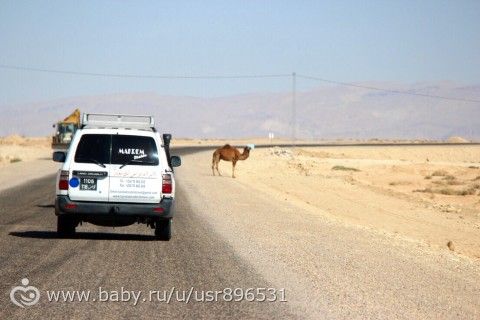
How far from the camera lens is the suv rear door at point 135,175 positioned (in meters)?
15.3

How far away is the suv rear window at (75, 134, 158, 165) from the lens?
Answer: 15492 mm

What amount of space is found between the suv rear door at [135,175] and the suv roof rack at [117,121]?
74 centimetres

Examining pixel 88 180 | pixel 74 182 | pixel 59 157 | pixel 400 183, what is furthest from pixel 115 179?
pixel 400 183

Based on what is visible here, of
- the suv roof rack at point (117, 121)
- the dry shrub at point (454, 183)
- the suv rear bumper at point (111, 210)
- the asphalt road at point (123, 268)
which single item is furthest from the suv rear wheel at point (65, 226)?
the dry shrub at point (454, 183)

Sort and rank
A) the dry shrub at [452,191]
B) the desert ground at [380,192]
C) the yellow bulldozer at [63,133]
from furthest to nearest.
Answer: the yellow bulldozer at [63,133] < the dry shrub at [452,191] < the desert ground at [380,192]

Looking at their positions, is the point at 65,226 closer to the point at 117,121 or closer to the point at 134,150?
the point at 134,150

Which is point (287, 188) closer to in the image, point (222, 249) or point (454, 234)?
point (454, 234)

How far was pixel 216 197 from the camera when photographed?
29578mm

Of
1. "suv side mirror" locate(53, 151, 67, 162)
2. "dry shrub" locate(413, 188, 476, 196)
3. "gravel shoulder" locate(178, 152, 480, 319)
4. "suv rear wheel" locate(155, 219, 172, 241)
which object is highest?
"suv side mirror" locate(53, 151, 67, 162)

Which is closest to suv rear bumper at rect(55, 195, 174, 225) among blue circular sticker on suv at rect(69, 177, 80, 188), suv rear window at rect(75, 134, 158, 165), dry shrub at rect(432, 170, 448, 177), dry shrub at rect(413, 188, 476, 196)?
blue circular sticker on suv at rect(69, 177, 80, 188)

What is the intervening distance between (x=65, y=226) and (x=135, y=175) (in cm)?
166

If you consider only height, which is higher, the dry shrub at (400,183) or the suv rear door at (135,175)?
the suv rear door at (135,175)

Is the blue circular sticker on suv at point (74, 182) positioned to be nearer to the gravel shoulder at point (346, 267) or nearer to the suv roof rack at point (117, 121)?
the suv roof rack at point (117, 121)

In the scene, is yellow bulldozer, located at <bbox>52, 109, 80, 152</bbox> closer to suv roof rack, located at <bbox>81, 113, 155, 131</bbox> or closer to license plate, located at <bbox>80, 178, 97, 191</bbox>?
suv roof rack, located at <bbox>81, 113, 155, 131</bbox>
